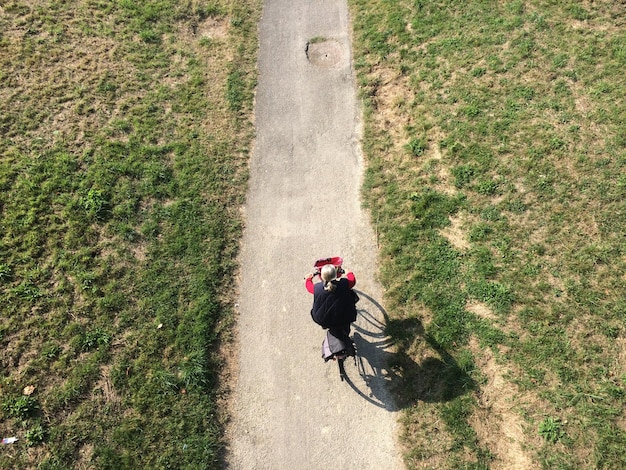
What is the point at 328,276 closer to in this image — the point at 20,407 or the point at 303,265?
the point at 303,265

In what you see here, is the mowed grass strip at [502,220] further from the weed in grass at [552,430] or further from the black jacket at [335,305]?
the black jacket at [335,305]

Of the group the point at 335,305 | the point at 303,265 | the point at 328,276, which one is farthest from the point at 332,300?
the point at 303,265

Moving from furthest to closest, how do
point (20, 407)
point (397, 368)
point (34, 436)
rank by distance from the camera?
point (397, 368)
point (20, 407)
point (34, 436)

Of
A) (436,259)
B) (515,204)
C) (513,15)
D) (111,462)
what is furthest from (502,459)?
(513,15)

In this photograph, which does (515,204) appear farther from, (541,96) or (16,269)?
(16,269)

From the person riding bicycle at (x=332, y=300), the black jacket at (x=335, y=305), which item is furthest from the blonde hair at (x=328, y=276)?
the black jacket at (x=335, y=305)

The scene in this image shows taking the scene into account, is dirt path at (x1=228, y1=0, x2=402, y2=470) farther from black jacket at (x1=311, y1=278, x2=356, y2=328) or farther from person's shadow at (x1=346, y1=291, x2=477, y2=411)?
black jacket at (x1=311, y1=278, x2=356, y2=328)
